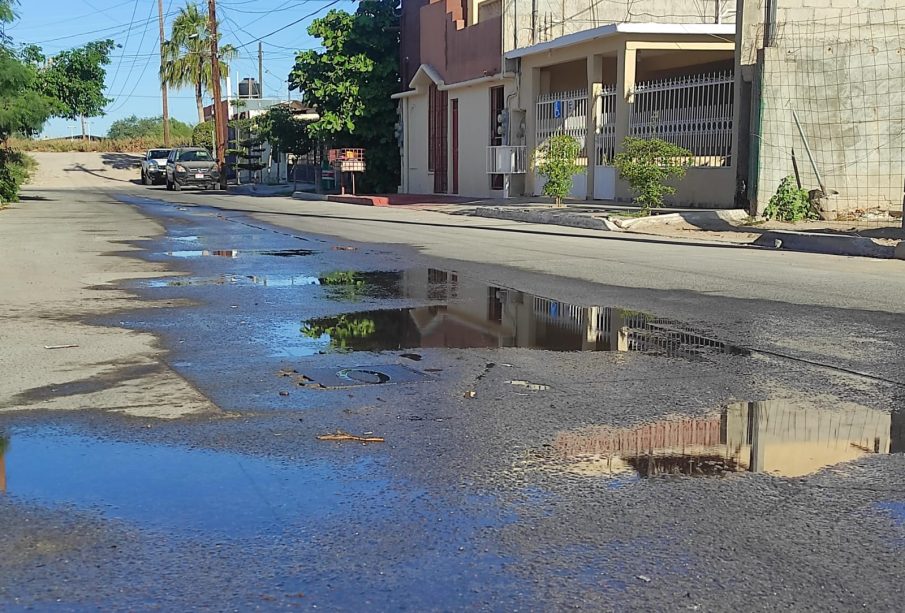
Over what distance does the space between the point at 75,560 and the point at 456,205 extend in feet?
80.4

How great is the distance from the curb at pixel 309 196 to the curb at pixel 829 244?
70.9 feet

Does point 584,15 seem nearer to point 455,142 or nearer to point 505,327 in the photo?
point 455,142

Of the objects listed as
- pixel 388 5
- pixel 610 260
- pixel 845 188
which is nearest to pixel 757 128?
pixel 845 188

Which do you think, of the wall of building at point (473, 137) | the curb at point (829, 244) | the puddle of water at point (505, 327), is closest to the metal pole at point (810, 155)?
the curb at point (829, 244)

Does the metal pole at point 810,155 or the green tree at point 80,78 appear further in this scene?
the green tree at point 80,78

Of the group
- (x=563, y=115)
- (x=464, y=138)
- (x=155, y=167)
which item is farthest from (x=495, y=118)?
(x=155, y=167)

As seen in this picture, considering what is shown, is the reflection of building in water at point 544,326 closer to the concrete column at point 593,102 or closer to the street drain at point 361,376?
the street drain at point 361,376

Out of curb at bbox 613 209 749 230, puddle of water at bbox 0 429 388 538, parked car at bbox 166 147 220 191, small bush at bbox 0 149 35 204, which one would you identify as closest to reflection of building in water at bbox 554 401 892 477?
puddle of water at bbox 0 429 388 538

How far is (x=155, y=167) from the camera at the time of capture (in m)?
53.9

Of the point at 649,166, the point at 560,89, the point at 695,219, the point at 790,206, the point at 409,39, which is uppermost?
the point at 409,39

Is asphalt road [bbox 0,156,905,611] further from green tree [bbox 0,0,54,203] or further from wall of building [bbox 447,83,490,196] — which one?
wall of building [bbox 447,83,490,196]

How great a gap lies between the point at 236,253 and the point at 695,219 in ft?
30.2

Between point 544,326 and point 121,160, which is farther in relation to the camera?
point 121,160

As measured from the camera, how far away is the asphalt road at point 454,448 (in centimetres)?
330
